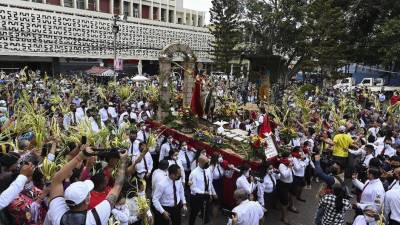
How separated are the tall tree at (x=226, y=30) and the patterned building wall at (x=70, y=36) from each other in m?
3.98

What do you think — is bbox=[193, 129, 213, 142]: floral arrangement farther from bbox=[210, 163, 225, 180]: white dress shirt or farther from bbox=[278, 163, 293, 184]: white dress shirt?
bbox=[278, 163, 293, 184]: white dress shirt

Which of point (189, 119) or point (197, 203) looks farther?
point (189, 119)

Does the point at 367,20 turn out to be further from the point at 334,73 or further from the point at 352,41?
the point at 334,73

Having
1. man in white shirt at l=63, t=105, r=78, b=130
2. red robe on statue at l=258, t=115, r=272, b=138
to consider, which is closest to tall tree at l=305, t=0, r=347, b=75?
red robe on statue at l=258, t=115, r=272, b=138

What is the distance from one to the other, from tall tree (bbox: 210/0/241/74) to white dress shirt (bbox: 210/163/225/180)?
899 inches

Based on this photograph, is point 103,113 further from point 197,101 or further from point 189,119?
point 189,119

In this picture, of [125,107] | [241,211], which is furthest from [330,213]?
[125,107]

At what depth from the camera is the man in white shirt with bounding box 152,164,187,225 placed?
17.5 feet

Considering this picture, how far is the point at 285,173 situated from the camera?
6984 mm

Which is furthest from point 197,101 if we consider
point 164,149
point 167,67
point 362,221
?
point 362,221

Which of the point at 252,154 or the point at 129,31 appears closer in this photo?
the point at 252,154

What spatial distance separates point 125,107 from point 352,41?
20.9m

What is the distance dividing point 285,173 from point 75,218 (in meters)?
4.89

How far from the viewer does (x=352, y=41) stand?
2730 cm
